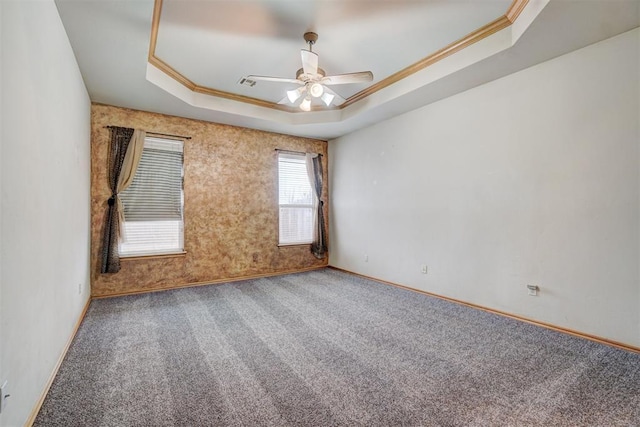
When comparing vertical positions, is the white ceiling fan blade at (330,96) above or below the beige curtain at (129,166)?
above

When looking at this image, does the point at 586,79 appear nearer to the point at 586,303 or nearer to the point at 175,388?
the point at 586,303

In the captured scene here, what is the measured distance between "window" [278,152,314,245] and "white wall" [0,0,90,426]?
10.4 ft

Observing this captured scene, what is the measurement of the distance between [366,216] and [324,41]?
2.92m

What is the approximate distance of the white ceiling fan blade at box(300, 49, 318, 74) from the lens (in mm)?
2607

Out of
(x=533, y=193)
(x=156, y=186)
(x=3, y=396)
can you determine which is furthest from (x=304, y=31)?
(x=3, y=396)

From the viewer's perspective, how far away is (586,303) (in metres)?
2.67

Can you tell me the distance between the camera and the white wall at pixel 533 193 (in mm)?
2494

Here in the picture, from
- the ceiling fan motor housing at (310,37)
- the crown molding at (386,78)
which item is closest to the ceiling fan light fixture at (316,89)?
the ceiling fan motor housing at (310,37)

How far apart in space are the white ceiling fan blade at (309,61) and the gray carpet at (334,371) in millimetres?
2498

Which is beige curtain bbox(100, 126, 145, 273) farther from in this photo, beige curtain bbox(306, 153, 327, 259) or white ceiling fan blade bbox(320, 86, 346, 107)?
beige curtain bbox(306, 153, 327, 259)

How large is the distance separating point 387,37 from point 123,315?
161 inches

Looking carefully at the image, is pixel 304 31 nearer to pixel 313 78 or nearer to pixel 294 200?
pixel 313 78

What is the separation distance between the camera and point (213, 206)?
15.6 ft

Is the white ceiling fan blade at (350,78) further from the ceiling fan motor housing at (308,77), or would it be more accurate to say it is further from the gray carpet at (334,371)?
the gray carpet at (334,371)
